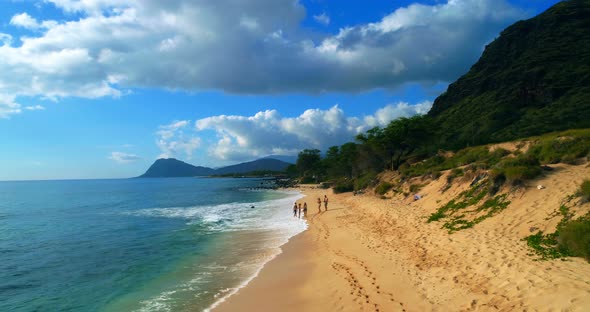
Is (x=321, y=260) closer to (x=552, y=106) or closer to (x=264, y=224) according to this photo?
(x=264, y=224)

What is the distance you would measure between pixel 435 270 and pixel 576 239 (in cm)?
462

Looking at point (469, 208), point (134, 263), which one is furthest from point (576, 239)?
point (134, 263)

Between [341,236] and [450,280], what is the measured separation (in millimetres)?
11032

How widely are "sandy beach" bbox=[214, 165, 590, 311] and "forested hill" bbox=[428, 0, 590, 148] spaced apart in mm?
40835

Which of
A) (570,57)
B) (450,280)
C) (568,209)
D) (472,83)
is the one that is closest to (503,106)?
(570,57)

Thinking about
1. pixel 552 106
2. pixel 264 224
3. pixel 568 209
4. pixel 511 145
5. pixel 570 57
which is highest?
pixel 570 57

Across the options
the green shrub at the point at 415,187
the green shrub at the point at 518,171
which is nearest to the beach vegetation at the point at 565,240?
the green shrub at the point at 518,171

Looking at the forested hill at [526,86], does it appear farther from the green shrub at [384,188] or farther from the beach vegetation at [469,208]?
the beach vegetation at [469,208]

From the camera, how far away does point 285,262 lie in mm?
17484

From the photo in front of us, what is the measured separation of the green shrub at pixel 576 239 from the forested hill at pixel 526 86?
150 feet

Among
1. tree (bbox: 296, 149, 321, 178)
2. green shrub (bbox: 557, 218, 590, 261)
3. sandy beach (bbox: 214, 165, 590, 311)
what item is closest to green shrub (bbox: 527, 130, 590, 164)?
sandy beach (bbox: 214, 165, 590, 311)

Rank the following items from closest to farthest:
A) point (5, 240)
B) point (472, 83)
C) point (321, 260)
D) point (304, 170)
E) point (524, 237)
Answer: point (524, 237)
point (321, 260)
point (5, 240)
point (472, 83)
point (304, 170)

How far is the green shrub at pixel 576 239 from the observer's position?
10.7m

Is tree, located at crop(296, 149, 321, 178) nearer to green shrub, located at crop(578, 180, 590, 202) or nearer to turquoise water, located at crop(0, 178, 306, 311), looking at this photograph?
turquoise water, located at crop(0, 178, 306, 311)
